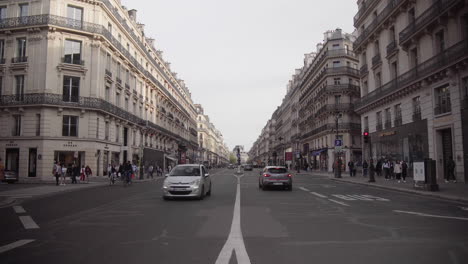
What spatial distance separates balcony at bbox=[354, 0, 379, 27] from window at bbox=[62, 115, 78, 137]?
98.5 ft

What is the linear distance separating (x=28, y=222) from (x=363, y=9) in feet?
120

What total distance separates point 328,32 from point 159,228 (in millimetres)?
62137

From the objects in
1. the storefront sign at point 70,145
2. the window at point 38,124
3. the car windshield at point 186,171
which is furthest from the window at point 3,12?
the car windshield at point 186,171

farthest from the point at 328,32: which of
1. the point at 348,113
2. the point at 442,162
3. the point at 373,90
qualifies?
the point at 442,162

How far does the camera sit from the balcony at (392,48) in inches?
1178

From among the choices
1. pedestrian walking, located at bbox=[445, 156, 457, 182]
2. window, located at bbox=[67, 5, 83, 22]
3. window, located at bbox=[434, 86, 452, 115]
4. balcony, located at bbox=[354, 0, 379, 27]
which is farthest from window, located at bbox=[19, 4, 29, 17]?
pedestrian walking, located at bbox=[445, 156, 457, 182]

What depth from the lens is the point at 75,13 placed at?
111 feet

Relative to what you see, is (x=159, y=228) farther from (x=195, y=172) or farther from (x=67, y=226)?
(x=195, y=172)

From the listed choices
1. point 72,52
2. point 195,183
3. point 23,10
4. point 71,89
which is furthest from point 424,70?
point 23,10

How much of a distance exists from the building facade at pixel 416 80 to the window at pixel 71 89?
28.0 meters

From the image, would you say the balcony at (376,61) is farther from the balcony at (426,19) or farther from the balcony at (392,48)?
the balcony at (426,19)

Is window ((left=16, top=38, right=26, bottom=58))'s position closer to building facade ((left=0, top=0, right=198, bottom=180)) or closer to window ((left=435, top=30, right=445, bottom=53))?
building facade ((left=0, top=0, right=198, bottom=180))

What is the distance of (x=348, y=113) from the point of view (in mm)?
52000

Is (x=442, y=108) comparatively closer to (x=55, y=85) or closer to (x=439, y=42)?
(x=439, y=42)
